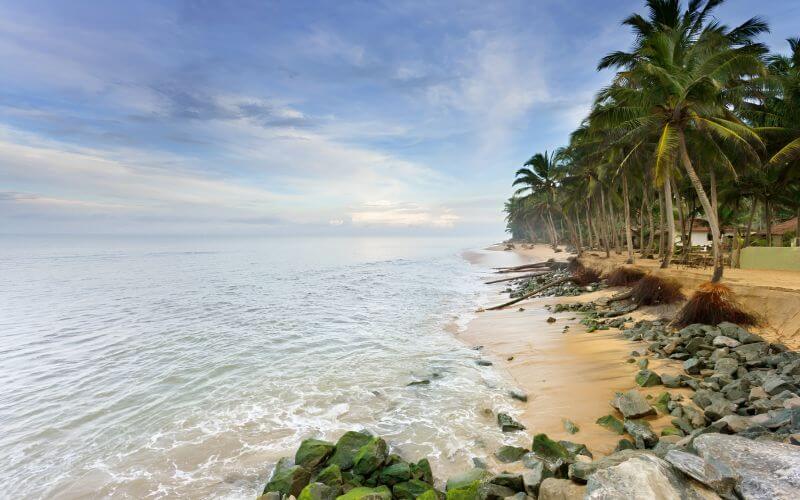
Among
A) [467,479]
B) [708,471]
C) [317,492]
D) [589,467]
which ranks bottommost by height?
[467,479]

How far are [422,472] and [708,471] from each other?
319 cm

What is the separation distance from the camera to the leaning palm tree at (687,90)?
13.8 metres

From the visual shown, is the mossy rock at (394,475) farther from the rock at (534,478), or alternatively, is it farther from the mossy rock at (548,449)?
the mossy rock at (548,449)

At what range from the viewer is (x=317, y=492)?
171 inches

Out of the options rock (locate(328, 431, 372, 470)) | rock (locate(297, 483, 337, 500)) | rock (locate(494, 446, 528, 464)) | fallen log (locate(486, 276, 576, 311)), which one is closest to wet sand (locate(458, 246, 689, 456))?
rock (locate(494, 446, 528, 464))

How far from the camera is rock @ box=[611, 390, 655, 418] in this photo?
5993 millimetres

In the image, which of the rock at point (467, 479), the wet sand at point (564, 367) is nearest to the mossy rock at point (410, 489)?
the rock at point (467, 479)

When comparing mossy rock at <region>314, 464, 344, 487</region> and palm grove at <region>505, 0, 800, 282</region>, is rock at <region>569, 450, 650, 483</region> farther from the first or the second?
palm grove at <region>505, 0, 800, 282</region>

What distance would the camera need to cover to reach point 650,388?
280 inches

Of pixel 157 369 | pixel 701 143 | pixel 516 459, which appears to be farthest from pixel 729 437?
pixel 701 143

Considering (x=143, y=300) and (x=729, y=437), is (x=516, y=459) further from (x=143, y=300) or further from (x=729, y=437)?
(x=143, y=300)

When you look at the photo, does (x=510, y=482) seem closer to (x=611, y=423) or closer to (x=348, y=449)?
(x=348, y=449)

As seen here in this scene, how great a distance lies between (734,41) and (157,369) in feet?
89.7

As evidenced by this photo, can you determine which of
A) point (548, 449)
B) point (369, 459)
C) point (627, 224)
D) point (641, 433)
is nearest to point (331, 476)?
point (369, 459)
